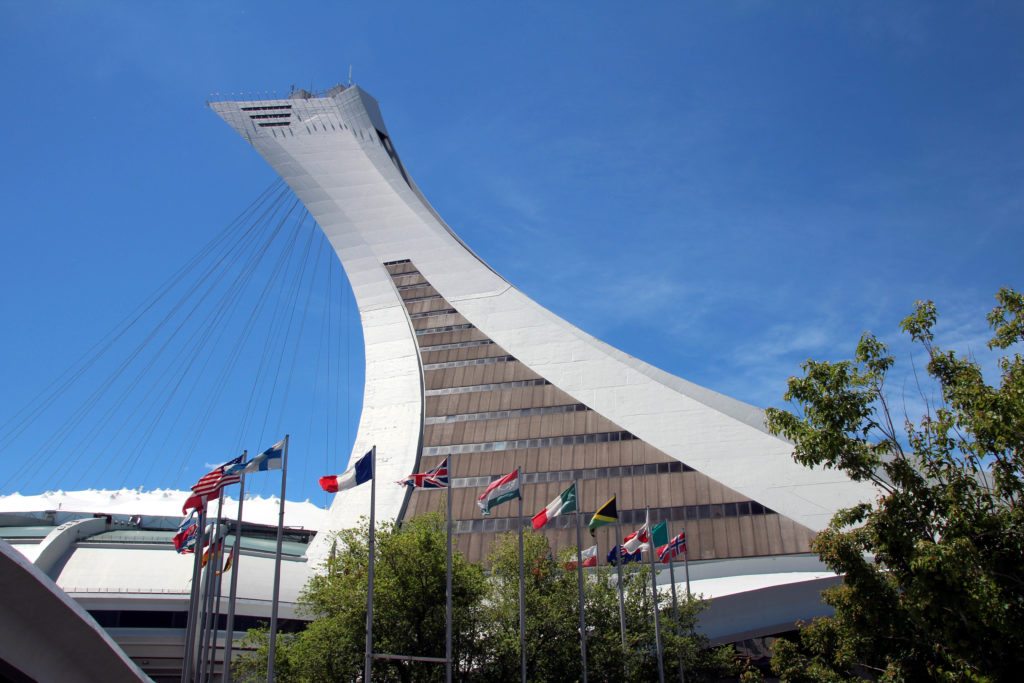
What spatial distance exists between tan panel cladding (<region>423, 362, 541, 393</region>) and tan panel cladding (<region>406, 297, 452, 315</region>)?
18.5 ft

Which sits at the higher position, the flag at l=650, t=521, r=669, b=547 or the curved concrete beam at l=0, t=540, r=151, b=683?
the flag at l=650, t=521, r=669, b=547

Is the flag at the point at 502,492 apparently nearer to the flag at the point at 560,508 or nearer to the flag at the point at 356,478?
the flag at the point at 560,508

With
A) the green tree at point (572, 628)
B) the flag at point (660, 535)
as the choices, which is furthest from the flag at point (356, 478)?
the flag at point (660, 535)

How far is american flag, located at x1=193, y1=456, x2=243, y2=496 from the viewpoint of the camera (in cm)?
2314

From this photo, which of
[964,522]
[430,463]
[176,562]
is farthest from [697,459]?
[176,562]

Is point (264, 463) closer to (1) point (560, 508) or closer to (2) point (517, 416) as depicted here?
(1) point (560, 508)

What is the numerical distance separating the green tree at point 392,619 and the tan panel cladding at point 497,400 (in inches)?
633

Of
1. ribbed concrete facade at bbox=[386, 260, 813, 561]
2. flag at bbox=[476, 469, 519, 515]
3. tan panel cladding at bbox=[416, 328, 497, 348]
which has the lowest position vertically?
flag at bbox=[476, 469, 519, 515]

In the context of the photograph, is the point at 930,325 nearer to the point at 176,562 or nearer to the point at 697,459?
the point at 697,459

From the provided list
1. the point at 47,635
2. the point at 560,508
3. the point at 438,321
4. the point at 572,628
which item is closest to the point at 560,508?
the point at 560,508

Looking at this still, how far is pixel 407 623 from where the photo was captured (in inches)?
1083

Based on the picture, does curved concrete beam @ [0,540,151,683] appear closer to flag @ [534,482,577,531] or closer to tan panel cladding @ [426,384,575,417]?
flag @ [534,482,577,531]

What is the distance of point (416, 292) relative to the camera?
54.3 metres

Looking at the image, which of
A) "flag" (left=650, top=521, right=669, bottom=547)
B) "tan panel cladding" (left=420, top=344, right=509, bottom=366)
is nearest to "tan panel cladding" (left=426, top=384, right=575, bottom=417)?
"tan panel cladding" (left=420, top=344, right=509, bottom=366)
